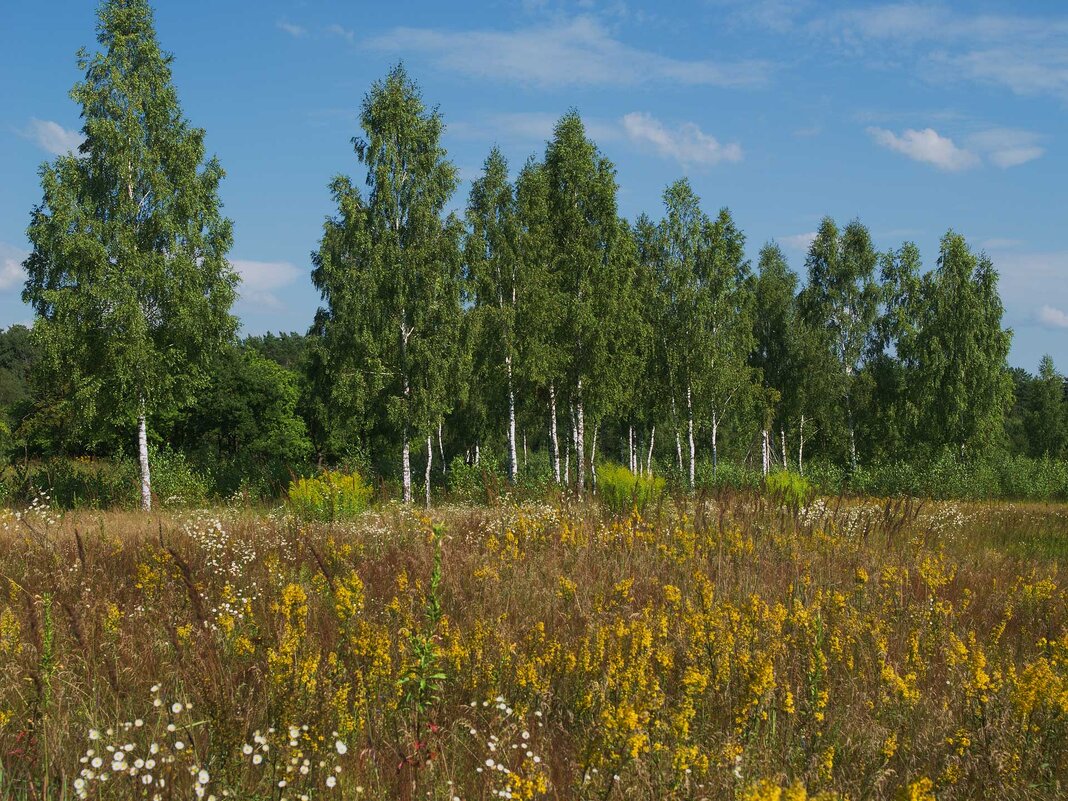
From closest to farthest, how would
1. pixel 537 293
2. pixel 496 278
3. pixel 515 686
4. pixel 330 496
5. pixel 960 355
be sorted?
pixel 515 686, pixel 330 496, pixel 537 293, pixel 496 278, pixel 960 355

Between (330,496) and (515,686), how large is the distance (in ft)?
29.6

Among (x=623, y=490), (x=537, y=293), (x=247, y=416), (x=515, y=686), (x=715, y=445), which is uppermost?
(x=537, y=293)

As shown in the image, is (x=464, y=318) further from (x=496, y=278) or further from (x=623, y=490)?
(x=623, y=490)

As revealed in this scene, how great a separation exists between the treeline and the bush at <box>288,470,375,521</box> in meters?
0.64

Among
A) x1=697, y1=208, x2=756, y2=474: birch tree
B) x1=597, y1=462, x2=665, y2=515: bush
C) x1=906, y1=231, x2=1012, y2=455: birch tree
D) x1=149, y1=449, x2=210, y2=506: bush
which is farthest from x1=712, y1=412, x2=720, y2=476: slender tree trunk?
x1=597, y1=462, x2=665, y2=515: bush

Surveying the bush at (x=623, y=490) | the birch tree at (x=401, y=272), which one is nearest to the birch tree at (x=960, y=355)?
the birch tree at (x=401, y=272)

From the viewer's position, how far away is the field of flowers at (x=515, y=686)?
10.3 feet

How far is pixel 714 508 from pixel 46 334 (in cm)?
1654

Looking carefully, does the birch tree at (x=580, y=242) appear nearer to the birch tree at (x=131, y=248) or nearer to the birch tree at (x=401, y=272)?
the birch tree at (x=401, y=272)

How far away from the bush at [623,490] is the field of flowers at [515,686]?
11.8ft

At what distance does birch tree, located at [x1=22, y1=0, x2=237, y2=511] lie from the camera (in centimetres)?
1977

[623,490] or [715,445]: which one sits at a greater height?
[715,445]

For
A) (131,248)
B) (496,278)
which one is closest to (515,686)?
(131,248)

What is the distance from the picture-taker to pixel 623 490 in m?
12.1
